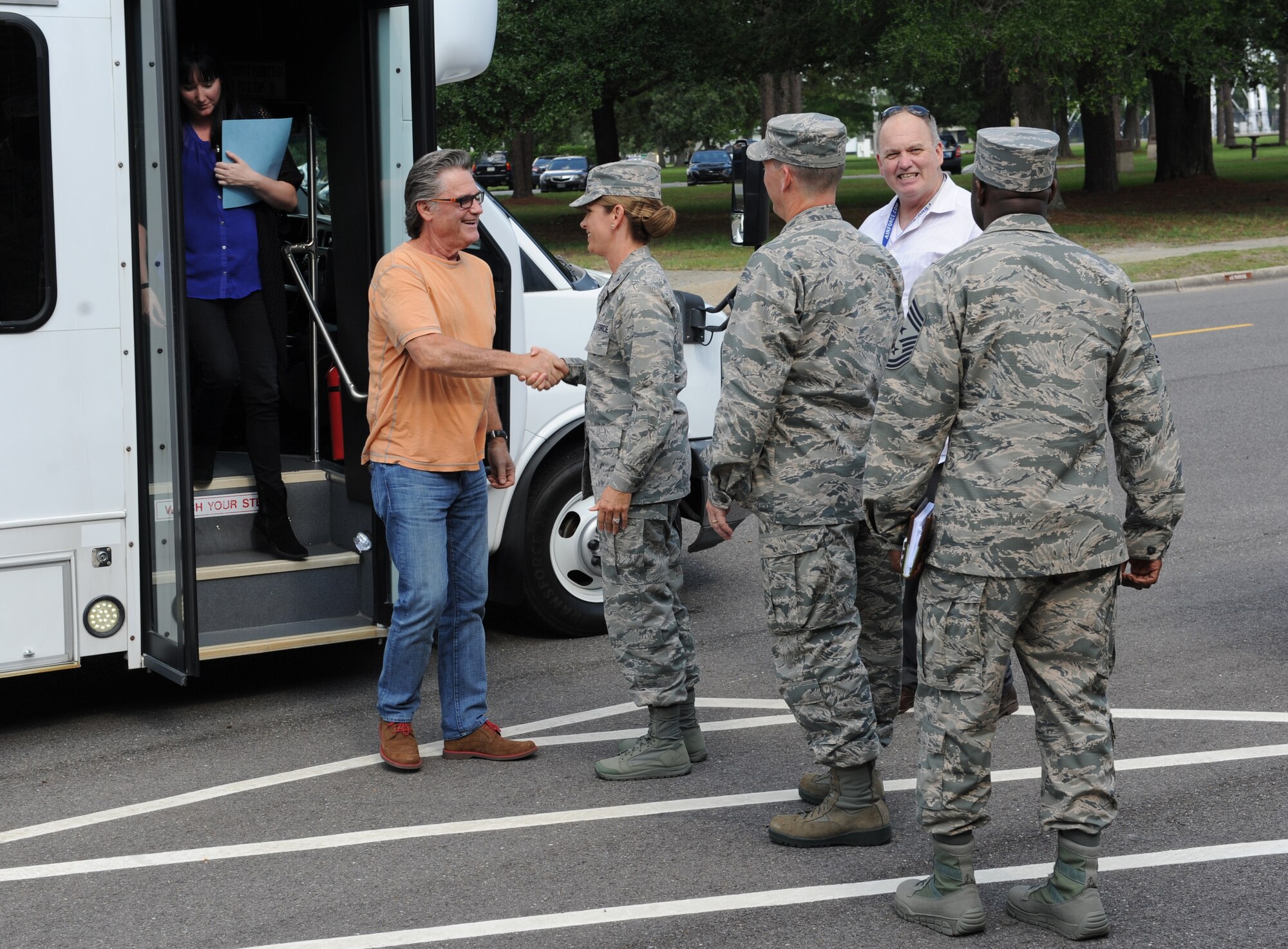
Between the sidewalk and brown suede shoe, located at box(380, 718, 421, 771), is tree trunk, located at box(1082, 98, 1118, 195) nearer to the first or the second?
the sidewalk

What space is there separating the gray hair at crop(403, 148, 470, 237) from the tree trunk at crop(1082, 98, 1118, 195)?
32.6 m

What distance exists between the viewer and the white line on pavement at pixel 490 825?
4387mm

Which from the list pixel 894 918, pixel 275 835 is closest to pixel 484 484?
pixel 275 835

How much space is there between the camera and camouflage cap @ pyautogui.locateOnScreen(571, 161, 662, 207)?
4828 millimetres

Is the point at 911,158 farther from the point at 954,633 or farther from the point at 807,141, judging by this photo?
the point at 954,633

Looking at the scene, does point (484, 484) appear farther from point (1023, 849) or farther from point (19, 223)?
point (1023, 849)

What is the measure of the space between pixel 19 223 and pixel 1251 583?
5.45 m

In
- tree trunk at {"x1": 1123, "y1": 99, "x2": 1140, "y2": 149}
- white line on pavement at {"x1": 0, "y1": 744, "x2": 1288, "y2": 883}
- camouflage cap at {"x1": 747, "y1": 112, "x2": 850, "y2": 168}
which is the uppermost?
tree trunk at {"x1": 1123, "y1": 99, "x2": 1140, "y2": 149}

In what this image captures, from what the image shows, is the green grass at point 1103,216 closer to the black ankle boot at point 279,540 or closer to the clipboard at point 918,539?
the black ankle boot at point 279,540

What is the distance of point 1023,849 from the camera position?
438 centimetres

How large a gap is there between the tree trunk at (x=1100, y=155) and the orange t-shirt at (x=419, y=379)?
3264 cm

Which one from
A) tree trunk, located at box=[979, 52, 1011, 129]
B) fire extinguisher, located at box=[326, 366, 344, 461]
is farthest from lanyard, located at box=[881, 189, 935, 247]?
tree trunk, located at box=[979, 52, 1011, 129]

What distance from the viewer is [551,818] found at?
4.72 metres

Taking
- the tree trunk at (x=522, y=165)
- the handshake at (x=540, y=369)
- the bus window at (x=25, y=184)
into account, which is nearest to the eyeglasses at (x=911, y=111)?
the handshake at (x=540, y=369)
